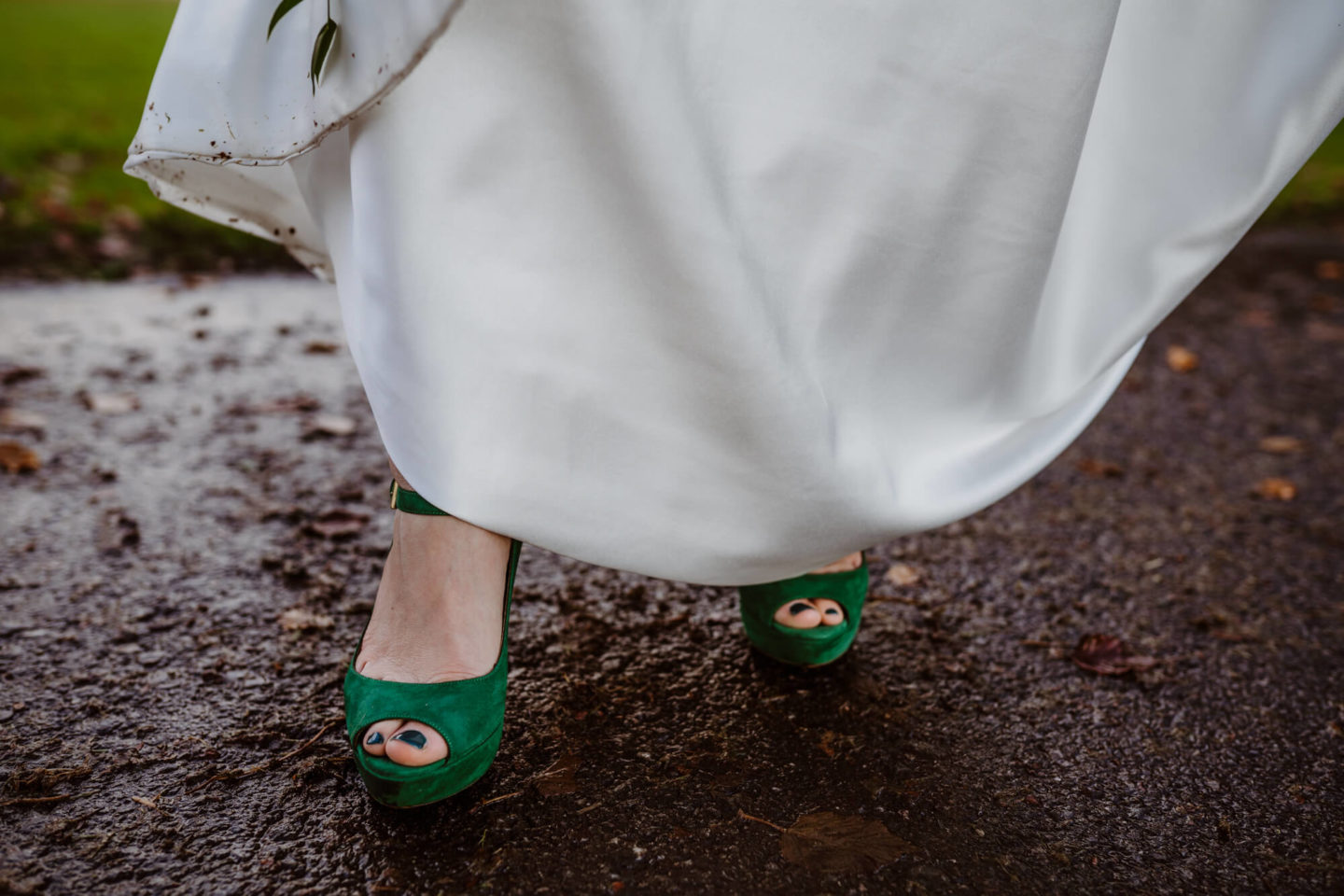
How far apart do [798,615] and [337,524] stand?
95cm

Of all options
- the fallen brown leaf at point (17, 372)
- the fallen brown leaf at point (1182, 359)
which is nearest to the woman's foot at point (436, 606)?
the fallen brown leaf at point (17, 372)

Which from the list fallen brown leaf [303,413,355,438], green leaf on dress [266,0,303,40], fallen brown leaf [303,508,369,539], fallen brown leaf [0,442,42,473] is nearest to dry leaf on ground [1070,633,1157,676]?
fallen brown leaf [303,508,369,539]

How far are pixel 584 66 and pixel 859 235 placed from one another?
14.5 inches

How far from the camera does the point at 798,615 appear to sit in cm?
140

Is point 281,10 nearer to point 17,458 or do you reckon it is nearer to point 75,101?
point 17,458

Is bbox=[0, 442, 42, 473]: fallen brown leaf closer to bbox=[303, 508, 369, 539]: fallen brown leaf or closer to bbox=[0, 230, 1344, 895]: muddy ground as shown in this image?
bbox=[0, 230, 1344, 895]: muddy ground

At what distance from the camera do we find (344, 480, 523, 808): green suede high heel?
107 cm

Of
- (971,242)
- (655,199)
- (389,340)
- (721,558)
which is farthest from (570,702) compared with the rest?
(971,242)

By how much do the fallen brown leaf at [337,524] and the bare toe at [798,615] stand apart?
0.88 meters

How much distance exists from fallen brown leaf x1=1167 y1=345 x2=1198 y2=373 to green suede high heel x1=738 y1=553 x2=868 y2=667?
2.02 metres

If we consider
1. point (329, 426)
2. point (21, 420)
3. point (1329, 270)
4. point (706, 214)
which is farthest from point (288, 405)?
point (1329, 270)

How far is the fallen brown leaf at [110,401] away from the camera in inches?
89.5

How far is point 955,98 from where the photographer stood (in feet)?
3.69

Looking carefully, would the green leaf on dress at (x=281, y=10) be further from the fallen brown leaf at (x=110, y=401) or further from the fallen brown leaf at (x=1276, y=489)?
the fallen brown leaf at (x=1276, y=489)
